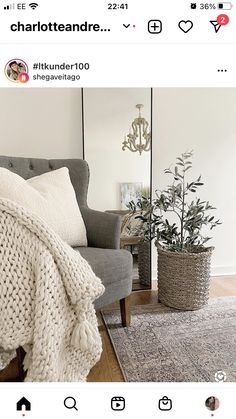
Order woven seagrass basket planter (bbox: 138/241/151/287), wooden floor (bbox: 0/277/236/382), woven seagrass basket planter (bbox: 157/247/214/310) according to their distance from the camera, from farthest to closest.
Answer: woven seagrass basket planter (bbox: 138/241/151/287)
woven seagrass basket planter (bbox: 157/247/214/310)
wooden floor (bbox: 0/277/236/382)

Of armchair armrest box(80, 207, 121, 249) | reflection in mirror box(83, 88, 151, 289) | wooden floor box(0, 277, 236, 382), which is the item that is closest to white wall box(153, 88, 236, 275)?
reflection in mirror box(83, 88, 151, 289)

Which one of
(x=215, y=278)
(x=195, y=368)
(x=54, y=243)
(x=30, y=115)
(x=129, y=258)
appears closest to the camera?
(x=54, y=243)

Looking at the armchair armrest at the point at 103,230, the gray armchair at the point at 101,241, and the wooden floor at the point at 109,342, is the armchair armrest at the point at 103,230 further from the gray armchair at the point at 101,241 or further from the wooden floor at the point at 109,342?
the wooden floor at the point at 109,342

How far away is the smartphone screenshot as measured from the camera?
1.39 feet

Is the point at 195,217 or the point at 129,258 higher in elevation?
the point at 195,217

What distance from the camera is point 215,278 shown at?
1813 mm

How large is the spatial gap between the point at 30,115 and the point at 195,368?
4.33 ft

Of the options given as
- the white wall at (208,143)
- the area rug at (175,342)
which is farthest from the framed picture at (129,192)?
the area rug at (175,342)
